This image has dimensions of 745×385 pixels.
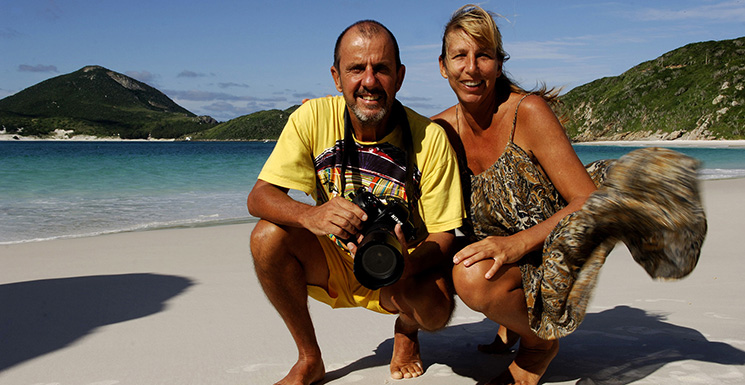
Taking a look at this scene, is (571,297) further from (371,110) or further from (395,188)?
(371,110)

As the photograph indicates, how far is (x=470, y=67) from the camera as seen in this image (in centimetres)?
211

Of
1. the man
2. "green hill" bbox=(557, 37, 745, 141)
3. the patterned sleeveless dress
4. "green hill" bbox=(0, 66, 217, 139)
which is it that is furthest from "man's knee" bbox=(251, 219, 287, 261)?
"green hill" bbox=(0, 66, 217, 139)

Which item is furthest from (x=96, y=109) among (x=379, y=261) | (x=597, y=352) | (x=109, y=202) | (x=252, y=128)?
(x=379, y=261)

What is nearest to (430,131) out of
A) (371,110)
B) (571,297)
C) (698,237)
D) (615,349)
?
(371,110)

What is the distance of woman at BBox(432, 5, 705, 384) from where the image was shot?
1752mm

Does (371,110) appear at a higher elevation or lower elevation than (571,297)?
higher

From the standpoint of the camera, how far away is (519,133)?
6.93 ft

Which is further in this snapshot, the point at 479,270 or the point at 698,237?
the point at 479,270

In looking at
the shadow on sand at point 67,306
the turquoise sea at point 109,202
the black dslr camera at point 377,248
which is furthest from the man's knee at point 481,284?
the turquoise sea at point 109,202

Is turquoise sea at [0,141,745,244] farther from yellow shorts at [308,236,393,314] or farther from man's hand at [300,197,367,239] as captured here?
man's hand at [300,197,367,239]

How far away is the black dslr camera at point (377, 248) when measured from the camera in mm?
1746

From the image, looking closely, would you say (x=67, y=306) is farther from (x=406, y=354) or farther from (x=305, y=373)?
(x=406, y=354)

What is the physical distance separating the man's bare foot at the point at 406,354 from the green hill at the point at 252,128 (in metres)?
74.4

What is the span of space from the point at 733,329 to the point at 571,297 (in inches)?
51.5
